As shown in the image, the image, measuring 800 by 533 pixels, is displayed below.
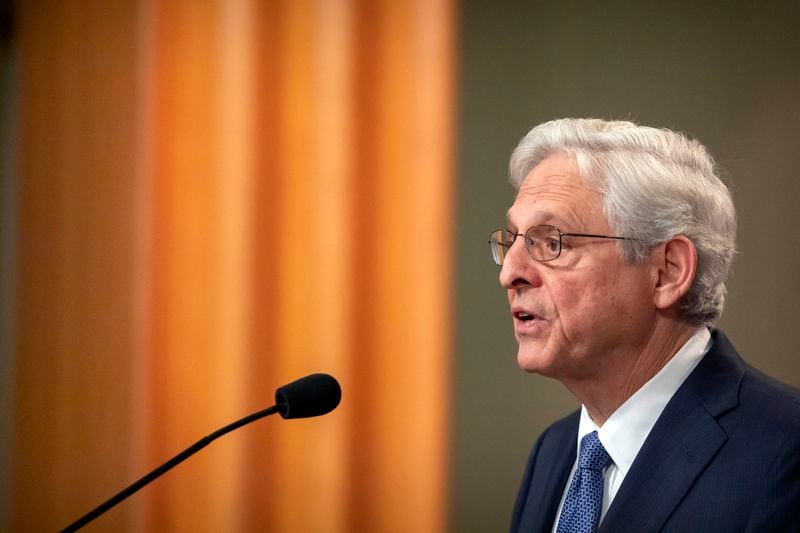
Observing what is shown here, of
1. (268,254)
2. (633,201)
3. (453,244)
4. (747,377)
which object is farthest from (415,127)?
(747,377)

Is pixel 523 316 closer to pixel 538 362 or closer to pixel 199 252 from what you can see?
pixel 538 362

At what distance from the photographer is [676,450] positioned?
139cm

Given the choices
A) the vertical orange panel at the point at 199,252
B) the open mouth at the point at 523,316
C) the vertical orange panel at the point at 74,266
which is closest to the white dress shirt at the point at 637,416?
the open mouth at the point at 523,316

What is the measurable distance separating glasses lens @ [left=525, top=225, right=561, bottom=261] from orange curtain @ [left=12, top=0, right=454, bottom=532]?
1.07 m

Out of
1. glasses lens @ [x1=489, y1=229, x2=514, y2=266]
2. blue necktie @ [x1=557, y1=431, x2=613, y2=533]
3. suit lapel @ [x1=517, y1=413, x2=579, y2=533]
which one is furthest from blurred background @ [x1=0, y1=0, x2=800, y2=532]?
blue necktie @ [x1=557, y1=431, x2=613, y2=533]

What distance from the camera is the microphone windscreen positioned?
1.34 metres

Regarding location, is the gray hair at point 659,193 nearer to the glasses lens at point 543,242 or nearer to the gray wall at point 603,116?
the glasses lens at point 543,242

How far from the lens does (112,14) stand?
2723mm

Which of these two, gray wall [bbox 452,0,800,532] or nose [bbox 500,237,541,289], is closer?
nose [bbox 500,237,541,289]

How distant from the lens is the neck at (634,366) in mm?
1502

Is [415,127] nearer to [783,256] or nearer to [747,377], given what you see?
[783,256]

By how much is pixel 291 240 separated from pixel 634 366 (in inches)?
55.3

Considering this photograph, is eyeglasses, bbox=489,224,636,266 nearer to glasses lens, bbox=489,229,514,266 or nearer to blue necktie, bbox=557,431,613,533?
glasses lens, bbox=489,229,514,266

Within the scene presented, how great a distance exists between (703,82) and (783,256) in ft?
1.92
